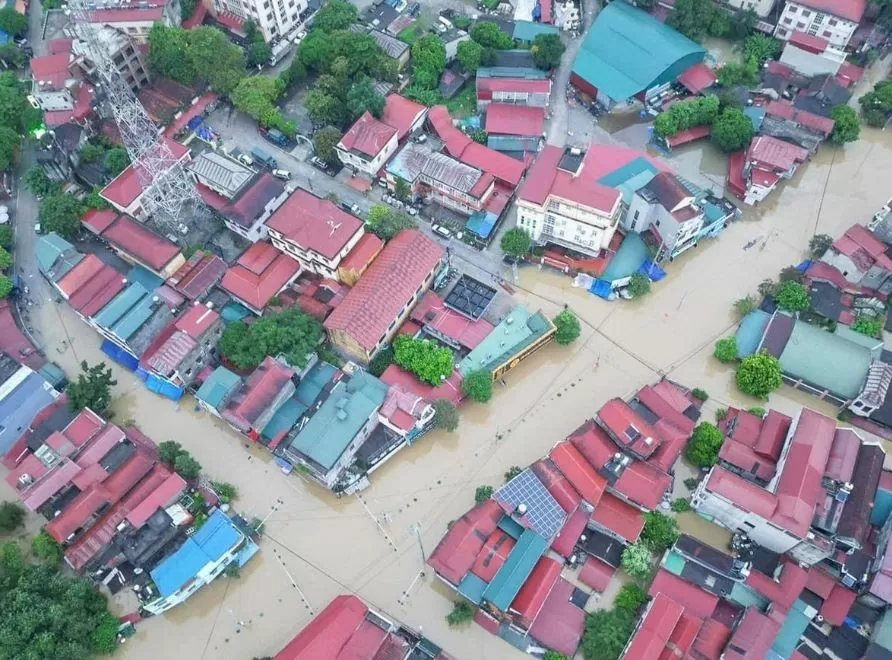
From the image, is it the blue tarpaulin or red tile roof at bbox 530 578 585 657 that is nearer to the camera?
red tile roof at bbox 530 578 585 657

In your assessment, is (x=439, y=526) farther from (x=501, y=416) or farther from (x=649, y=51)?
(x=649, y=51)

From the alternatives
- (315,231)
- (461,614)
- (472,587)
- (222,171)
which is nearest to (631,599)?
(472,587)

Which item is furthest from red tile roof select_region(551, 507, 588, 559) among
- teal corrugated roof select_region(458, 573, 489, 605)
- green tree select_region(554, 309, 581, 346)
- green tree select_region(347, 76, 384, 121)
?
green tree select_region(347, 76, 384, 121)

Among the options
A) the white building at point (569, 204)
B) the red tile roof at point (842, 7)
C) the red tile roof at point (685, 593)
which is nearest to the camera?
the red tile roof at point (685, 593)

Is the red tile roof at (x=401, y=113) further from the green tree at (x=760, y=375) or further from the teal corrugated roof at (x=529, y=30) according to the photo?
the green tree at (x=760, y=375)

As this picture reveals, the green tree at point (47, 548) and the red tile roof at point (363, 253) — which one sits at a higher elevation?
the red tile roof at point (363, 253)

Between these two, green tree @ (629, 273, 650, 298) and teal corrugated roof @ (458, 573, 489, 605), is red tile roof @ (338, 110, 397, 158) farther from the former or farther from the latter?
teal corrugated roof @ (458, 573, 489, 605)

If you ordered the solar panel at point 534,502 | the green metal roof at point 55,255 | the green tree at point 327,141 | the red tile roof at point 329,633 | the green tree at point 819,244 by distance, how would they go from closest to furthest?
the red tile roof at point 329,633 → the solar panel at point 534,502 → the green metal roof at point 55,255 → the green tree at point 819,244 → the green tree at point 327,141

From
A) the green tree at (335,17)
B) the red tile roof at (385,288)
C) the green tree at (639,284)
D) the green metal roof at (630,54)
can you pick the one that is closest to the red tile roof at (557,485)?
the red tile roof at (385,288)
